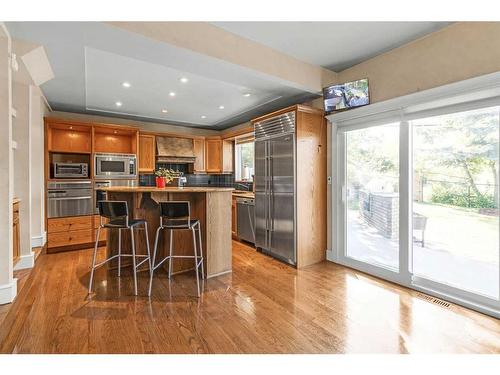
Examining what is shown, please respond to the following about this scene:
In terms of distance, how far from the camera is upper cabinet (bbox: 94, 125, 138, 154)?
4977 mm

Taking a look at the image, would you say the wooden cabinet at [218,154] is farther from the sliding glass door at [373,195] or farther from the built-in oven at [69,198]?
the sliding glass door at [373,195]

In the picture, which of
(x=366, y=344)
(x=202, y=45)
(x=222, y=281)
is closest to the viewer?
(x=366, y=344)

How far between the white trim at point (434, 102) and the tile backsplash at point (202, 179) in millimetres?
3028

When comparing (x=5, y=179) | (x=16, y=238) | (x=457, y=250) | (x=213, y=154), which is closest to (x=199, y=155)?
(x=213, y=154)

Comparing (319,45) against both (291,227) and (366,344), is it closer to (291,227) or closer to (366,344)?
(291,227)

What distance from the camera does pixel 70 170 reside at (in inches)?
179

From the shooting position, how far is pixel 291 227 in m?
3.70

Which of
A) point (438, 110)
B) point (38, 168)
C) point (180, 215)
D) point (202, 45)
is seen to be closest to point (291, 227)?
point (180, 215)

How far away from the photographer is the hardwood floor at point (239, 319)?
187 centimetres

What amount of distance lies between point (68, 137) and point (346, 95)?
15.7 ft

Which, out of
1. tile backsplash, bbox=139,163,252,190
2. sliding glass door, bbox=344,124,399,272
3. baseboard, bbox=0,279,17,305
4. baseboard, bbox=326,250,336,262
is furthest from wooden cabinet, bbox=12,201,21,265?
sliding glass door, bbox=344,124,399,272

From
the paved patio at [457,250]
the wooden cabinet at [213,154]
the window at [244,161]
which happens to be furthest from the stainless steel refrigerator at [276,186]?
the wooden cabinet at [213,154]

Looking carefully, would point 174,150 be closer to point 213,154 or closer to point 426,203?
point 213,154
